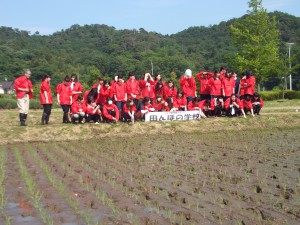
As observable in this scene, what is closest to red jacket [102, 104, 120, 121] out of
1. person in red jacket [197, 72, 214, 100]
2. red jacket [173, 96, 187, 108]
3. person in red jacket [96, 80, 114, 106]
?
person in red jacket [96, 80, 114, 106]

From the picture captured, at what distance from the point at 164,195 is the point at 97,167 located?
8.62 ft

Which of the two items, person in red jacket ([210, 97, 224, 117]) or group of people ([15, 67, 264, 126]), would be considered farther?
person in red jacket ([210, 97, 224, 117])

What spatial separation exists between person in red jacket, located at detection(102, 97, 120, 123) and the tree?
2064 cm

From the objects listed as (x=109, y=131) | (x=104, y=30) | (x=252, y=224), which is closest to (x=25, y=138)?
(x=109, y=131)

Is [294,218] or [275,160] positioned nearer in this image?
[294,218]

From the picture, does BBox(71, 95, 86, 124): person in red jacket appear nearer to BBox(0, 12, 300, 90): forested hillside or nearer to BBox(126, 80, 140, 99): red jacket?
BBox(126, 80, 140, 99): red jacket

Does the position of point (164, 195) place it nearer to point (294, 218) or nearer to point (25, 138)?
point (294, 218)

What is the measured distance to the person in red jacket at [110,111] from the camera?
1459 cm

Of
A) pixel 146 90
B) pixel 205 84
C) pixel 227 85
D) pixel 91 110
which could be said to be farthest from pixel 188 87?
pixel 91 110

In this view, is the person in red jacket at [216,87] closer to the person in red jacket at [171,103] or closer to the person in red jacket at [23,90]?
the person in red jacket at [171,103]

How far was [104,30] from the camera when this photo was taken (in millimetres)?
128125

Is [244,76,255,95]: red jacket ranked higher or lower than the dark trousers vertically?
higher

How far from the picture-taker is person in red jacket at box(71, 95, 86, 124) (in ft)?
47.1

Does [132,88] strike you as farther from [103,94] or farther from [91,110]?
[91,110]
